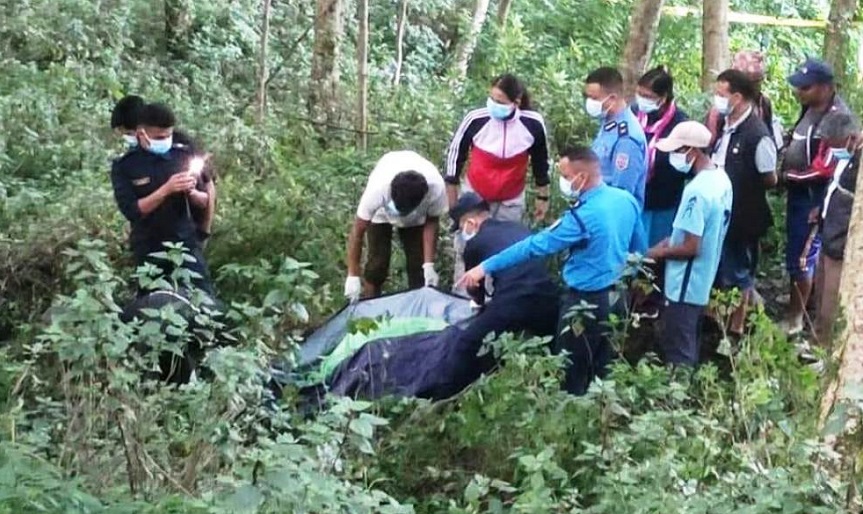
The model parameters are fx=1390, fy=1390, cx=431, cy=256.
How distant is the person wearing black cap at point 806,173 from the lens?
8.34 meters

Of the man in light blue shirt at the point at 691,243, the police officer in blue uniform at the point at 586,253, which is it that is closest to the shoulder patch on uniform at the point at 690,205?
the man in light blue shirt at the point at 691,243

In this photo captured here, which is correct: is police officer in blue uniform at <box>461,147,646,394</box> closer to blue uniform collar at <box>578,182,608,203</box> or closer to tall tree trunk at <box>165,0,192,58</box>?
blue uniform collar at <box>578,182,608,203</box>

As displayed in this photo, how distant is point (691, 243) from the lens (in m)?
7.45

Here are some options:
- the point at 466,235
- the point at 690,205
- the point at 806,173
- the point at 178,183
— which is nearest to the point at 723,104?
the point at 806,173

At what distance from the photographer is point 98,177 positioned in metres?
10.6

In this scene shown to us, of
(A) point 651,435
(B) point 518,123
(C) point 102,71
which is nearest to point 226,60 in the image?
(C) point 102,71

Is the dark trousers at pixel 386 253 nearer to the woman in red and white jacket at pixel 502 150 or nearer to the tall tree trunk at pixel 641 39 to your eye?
the woman in red and white jacket at pixel 502 150

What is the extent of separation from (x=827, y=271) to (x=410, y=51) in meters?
11.3

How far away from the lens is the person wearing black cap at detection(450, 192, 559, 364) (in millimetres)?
7215

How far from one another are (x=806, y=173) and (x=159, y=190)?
12.7 ft

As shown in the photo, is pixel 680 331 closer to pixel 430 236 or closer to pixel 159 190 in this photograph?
pixel 430 236

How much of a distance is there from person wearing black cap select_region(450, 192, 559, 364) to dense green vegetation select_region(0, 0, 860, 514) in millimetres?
599

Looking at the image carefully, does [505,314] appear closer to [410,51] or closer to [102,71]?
[102,71]

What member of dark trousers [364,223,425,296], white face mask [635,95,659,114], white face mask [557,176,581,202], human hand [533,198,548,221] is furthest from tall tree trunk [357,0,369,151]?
white face mask [557,176,581,202]
